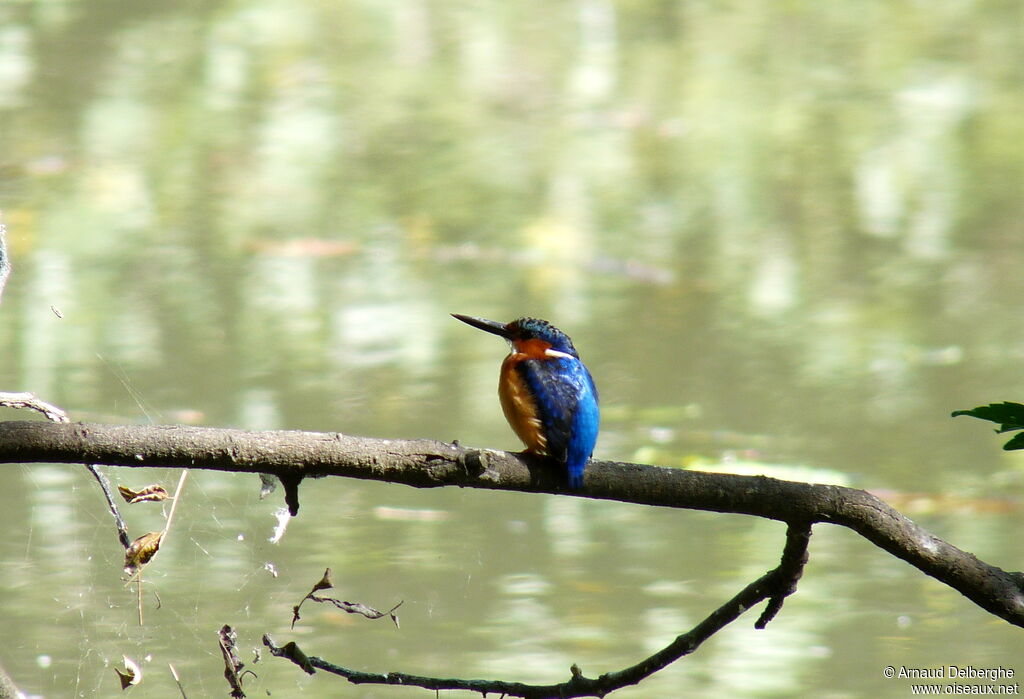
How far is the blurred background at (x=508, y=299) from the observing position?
7.96ft

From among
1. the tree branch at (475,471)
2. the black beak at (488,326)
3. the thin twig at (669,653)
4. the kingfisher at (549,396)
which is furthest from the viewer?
the black beak at (488,326)

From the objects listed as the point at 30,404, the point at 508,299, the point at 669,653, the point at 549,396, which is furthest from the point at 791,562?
the point at 508,299

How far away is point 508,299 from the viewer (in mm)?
3951

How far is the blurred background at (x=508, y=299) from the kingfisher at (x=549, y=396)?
736 mm

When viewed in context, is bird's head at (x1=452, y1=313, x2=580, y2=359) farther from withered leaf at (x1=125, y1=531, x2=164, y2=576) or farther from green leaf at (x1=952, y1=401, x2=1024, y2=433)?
green leaf at (x1=952, y1=401, x2=1024, y2=433)

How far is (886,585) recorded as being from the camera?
2.60 m

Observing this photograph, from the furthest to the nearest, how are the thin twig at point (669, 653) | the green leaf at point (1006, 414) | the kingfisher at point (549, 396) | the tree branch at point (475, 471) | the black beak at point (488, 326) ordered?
the black beak at point (488, 326), the kingfisher at point (549, 396), the thin twig at point (669, 653), the tree branch at point (475, 471), the green leaf at point (1006, 414)

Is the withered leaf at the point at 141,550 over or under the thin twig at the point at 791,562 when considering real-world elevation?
under

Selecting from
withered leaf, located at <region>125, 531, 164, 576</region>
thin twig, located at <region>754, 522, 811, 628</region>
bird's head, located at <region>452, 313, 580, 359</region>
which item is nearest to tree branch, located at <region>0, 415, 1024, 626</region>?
thin twig, located at <region>754, 522, 811, 628</region>

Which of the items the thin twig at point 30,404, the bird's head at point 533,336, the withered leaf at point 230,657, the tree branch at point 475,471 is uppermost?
the bird's head at point 533,336

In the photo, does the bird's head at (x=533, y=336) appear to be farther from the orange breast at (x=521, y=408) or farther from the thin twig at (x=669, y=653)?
the thin twig at (x=669, y=653)

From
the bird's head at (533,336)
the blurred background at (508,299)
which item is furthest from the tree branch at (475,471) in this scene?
the blurred background at (508,299)

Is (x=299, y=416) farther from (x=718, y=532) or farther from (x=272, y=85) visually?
(x=272, y=85)

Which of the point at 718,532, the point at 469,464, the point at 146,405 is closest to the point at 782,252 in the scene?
the point at 718,532
